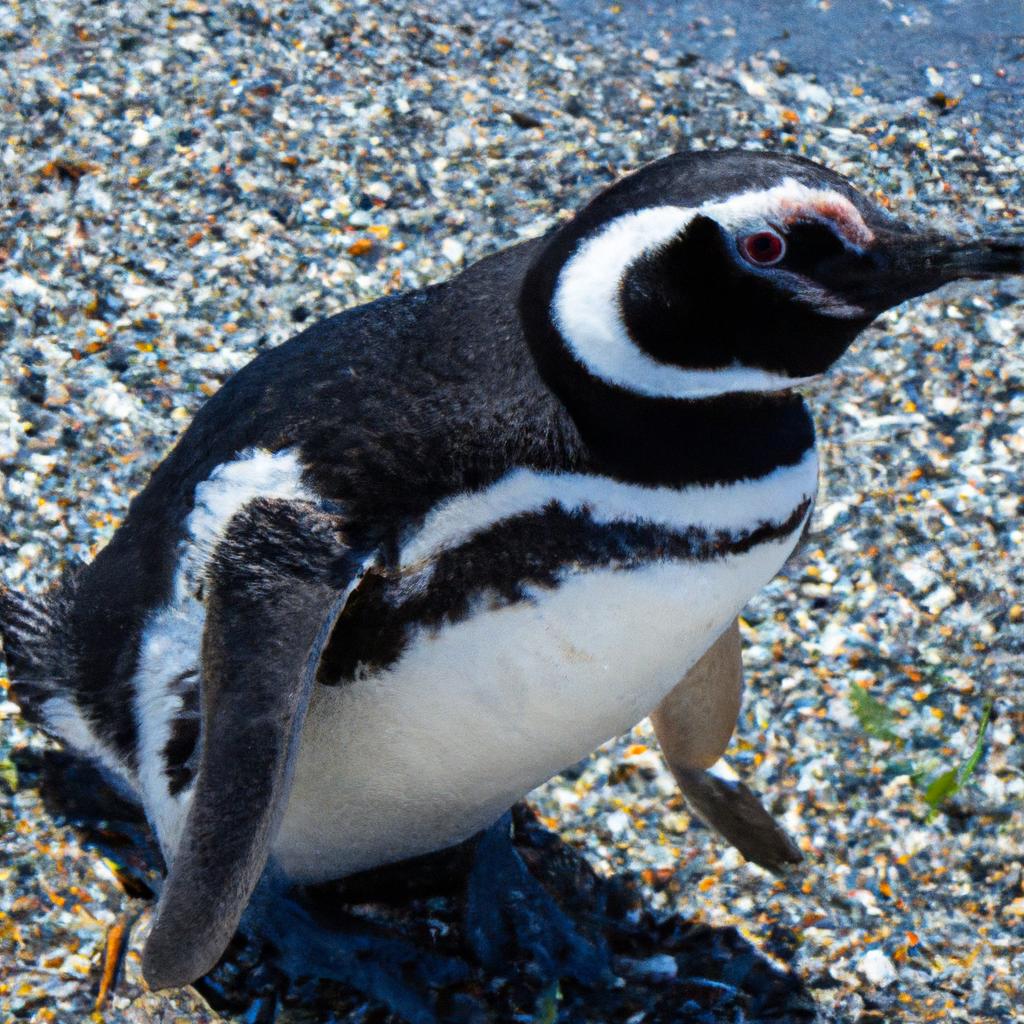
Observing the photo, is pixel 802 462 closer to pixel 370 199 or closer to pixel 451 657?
pixel 451 657

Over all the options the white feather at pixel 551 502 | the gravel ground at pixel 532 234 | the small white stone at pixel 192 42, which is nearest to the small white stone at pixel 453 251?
Result: the gravel ground at pixel 532 234

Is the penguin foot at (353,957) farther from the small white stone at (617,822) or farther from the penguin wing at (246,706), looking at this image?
the penguin wing at (246,706)

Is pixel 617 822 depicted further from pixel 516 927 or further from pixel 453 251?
pixel 453 251

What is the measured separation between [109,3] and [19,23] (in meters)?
0.26

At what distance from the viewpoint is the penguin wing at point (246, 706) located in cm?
179

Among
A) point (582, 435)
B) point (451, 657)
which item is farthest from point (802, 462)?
point (451, 657)

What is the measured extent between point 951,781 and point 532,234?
5.55ft

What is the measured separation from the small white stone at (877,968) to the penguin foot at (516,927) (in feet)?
1.40

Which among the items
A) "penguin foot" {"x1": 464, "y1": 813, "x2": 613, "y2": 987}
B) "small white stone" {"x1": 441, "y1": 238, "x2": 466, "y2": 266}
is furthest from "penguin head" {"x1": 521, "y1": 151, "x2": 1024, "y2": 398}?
"small white stone" {"x1": 441, "y1": 238, "x2": 466, "y2": 266}

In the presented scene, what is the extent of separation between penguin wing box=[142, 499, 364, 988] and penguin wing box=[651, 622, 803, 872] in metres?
0.88

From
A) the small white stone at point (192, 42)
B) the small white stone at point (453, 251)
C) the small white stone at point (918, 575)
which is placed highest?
the small white stone at point (192, 42)

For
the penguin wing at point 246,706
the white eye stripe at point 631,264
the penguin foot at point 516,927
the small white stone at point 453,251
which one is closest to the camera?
the penguin wing at point 246,706

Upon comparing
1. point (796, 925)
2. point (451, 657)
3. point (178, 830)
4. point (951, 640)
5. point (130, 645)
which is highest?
point (451, 657)

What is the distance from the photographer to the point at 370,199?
152 inches
